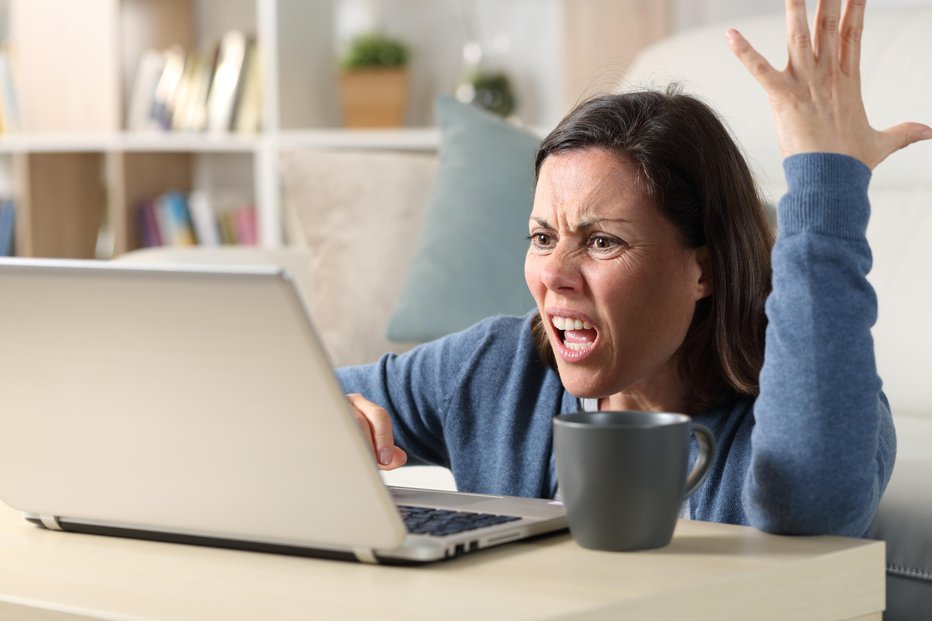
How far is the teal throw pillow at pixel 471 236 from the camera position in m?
2.11

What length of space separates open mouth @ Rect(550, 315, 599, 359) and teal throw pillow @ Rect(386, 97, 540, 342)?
0.88m

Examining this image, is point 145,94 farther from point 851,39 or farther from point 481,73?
point 851,39

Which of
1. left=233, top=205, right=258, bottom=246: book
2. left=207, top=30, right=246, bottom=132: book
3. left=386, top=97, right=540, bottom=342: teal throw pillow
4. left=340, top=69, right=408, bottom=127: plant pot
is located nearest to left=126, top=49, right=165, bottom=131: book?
left=207, top=30, right=246, bottom=132: book

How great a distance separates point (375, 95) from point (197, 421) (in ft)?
8.58

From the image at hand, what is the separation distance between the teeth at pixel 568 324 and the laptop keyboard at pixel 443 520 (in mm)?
295

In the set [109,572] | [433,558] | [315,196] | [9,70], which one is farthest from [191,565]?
[9,70]

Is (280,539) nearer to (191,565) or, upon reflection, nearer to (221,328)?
(191,565)

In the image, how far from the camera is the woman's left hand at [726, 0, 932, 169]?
37.0 inches

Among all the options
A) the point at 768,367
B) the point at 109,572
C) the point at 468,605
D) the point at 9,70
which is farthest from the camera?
the point at 9,70

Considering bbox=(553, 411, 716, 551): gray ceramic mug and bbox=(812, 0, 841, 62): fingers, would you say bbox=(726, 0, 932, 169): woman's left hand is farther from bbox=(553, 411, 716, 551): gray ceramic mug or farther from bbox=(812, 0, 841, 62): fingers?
bbox=(553, 411, 716, 551): gray ceramic mug

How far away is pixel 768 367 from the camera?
95 cm

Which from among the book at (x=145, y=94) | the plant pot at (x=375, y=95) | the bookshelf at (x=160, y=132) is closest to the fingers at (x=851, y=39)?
the bookshelf at (x=160, y=132)

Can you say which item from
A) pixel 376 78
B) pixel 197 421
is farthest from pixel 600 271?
pixel 376 78

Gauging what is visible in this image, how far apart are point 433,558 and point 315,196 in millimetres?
1612
